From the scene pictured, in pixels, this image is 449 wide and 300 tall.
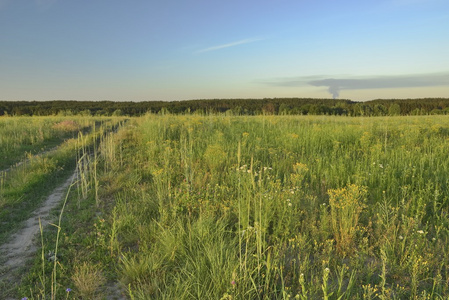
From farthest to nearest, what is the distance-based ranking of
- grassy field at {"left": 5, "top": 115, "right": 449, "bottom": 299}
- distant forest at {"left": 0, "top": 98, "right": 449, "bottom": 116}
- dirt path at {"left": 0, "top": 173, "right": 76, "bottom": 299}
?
distant forest at {"left": 0, "top": 98, "right": 449, "bottom": 116} < dirt path at {"left": 0, "top": 173, "right": 76, "bottom": 299} < grassy field at {"left": 5, "top": 115, "right": 449, "bottom": 299}

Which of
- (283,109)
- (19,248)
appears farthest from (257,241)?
(283,109)

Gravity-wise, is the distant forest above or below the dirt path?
above

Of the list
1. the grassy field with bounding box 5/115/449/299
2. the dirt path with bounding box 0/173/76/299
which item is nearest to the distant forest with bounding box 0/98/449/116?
the grassy field with bounding box 5/115/449/299

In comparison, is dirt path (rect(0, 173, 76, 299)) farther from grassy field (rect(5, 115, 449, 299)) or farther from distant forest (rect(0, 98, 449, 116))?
distant forest (rect(0, 98, 449, 116))

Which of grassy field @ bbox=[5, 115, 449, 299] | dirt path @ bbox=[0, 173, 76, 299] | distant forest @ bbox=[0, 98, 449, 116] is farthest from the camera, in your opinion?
distant forest @ bbox=[0, 98, 449, 116]

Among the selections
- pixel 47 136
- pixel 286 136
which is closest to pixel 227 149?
pixel 286 136

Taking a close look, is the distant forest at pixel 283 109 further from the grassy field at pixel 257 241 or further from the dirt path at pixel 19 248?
the dirt path at pixel 19 248

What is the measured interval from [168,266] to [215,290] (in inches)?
30.8

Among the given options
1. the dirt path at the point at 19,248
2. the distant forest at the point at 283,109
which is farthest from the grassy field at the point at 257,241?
the distant forest at the point at 283,109

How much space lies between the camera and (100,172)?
25.3 feet

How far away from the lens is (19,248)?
3.90 metres

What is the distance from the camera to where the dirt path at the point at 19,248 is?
10.8ft

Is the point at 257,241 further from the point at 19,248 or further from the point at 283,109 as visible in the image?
the point at 283,109

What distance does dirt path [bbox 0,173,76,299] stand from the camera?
329 centimetres
